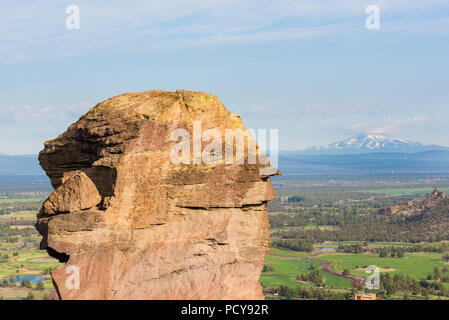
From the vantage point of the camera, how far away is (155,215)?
27953 mm

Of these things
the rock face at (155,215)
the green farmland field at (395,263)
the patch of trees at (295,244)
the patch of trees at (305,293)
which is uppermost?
the rock face at (155,215)

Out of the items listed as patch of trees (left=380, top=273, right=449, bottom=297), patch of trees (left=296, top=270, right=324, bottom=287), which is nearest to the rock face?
patch of trees (left=380, top=273, right=449, bottom=297)

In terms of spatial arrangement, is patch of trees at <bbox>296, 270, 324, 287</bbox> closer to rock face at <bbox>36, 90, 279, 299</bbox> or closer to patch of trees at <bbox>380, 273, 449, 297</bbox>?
patch of trees at <bbox>380, 273, 449, 297</bbox>

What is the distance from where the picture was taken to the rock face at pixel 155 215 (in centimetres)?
2730

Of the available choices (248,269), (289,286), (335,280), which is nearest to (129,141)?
(248,269)

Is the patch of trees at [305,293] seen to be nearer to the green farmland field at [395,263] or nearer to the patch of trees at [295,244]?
the green farmland field at [395,263]

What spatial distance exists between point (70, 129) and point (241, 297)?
1183 centimetres

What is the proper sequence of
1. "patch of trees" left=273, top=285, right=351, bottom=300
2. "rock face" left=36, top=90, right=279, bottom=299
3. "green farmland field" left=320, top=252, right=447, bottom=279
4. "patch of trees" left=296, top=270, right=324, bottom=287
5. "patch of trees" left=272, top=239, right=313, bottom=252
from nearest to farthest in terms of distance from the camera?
"rock face" left=36, top=90, right=279, bottom=299 → "patch of trees" left=273, top=285, right=351, bottom=300 → "patch of trees" left=296, top=270, right=324, bottom=287 → "green farmland field" left=320, top=252, right=447, bottom=279 → "patch of trees" left=272, top=239, right=313, bottom=252

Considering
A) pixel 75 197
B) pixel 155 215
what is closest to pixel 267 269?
pixel 75 197

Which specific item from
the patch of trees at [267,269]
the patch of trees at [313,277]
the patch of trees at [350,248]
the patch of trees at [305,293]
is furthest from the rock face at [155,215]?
the patch of trees at [350,248]

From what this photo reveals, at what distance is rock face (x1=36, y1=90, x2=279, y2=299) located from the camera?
2730 cm

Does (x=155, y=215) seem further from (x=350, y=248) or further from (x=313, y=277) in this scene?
(x=350, y=248)

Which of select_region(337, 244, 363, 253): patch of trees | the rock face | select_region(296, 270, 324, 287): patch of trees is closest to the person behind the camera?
the rock face

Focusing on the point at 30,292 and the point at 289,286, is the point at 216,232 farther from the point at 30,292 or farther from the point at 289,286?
the point at 289,286
